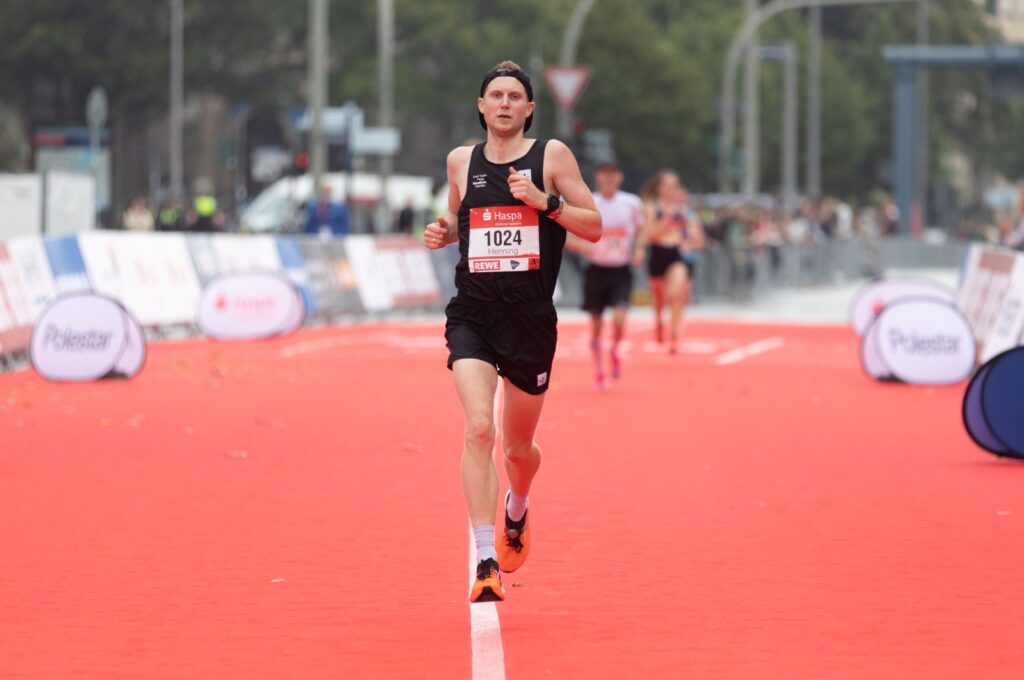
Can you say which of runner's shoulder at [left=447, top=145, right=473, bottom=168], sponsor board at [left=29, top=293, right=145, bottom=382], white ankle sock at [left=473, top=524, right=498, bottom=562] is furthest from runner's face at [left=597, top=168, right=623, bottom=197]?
white ankle sock at [left=473, top=524, right=498, bottom=562]

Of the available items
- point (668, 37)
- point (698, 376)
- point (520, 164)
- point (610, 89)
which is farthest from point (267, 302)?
point (668, 37)

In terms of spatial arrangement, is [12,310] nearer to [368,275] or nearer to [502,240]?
[368,275]

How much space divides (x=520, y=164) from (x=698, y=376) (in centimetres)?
1420

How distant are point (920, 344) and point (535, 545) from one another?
11.8m

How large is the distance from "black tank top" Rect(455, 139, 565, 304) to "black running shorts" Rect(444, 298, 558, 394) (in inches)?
1.7

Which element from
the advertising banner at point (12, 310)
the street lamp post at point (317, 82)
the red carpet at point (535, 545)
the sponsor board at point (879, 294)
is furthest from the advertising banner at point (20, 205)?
the street lamp post at point (317, 82)

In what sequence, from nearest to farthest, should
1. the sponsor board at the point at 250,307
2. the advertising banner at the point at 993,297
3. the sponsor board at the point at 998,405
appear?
the sponsor board at the point at 998,405 → the advertising banner at the point at 993,297 → the sponsor board at the point at 250,307

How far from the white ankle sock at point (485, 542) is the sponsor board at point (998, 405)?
563cm

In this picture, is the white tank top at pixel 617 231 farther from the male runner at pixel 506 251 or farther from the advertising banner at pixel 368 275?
the advertising banner at pixel 368 275

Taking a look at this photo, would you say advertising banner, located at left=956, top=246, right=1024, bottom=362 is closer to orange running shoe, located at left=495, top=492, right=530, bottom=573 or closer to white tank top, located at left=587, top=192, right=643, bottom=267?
white tank top, located at left=587, top=192, right=643, bottom=267

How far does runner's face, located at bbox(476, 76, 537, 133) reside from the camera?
346 inches

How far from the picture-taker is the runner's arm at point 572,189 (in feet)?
29.1

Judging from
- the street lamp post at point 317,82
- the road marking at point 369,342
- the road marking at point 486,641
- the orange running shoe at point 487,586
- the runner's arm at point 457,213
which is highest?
the street lamp post at point 317,82

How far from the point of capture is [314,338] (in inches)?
1171
